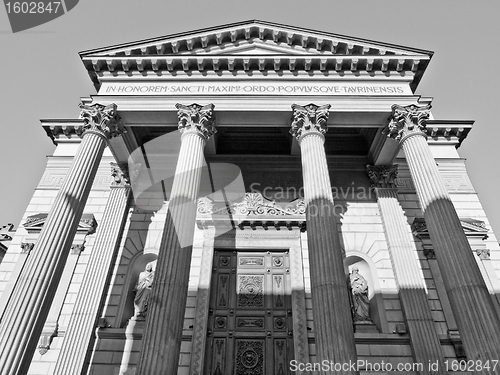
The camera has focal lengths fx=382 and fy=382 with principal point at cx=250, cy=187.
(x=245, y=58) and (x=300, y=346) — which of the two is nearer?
(x=300, y=346)

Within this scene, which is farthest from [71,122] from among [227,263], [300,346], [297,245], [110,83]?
[300,346]

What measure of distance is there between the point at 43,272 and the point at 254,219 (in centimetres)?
865

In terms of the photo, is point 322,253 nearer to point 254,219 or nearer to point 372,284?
point 372,284

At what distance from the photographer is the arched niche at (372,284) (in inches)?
585

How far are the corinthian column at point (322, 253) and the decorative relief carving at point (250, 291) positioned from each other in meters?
4.67

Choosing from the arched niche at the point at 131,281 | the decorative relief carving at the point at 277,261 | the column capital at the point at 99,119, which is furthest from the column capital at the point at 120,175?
the decorative relief carving at the point at 277,261

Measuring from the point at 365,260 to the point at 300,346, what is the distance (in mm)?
4757

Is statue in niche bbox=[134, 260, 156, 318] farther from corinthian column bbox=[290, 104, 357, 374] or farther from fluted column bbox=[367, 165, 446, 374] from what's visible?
fluted column bbox=[367, 165, 446, 374]

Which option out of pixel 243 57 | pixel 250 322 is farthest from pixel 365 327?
pixel 243 57

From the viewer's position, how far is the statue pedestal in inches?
582

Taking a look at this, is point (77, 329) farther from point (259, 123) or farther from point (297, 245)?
point (259, 123)

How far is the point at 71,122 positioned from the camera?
19.9m

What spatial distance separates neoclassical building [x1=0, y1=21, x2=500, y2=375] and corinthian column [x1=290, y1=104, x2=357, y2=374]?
0.07 m

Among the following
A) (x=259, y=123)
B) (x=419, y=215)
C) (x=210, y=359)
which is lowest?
(x=210, y=359)
